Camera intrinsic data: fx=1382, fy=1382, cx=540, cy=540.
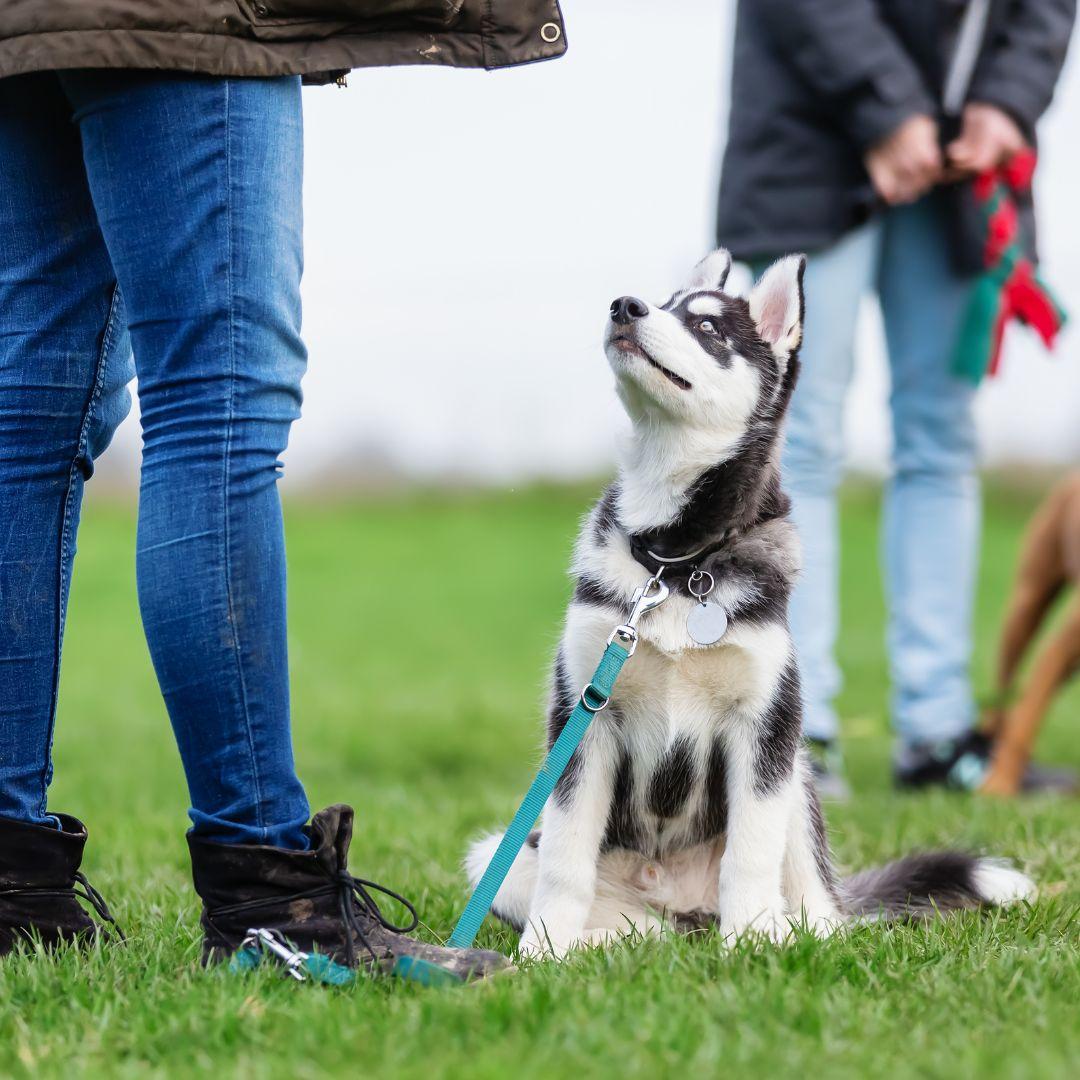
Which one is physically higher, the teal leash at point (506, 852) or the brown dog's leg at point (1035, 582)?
the teal leash at point (506, 852)

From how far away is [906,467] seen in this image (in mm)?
5148

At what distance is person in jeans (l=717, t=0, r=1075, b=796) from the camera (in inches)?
172

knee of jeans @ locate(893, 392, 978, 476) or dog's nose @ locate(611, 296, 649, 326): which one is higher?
dog's nose @ locate(611, 296, 649, 326)

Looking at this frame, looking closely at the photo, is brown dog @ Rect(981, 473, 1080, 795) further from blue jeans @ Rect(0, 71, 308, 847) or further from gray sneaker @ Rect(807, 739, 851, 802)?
blue jeans @ Rect(0, 71, 308, 847)

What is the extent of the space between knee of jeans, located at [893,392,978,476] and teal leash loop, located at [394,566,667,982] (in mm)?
2654

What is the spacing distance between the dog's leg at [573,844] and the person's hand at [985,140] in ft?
9.12

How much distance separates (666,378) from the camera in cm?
283

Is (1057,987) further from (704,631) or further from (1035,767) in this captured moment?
(1035,767)

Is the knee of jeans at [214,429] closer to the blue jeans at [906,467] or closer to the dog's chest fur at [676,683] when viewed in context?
the dog's chest fur at [676,683]

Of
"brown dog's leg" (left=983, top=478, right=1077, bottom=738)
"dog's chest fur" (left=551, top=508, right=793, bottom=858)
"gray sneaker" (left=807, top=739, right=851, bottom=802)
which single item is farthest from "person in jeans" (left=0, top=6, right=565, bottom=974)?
"brown dog's leg" (left=983, top=478, right=1077, bottom=738)

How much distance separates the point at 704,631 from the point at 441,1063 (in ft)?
3.54

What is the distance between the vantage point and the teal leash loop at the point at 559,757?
8.08ft

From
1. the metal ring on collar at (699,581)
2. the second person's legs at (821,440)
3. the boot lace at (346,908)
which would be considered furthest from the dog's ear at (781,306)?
the boot lace at (346,908)

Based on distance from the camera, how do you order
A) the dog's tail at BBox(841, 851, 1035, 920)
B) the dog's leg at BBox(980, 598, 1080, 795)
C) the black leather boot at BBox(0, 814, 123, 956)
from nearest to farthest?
the black leather boot at BBox(0, 814, 123, 956), the dog's tail at BBox(841, 851, 1035, 920), the dog's leg at BBox(980, 598, 1080, 795)
